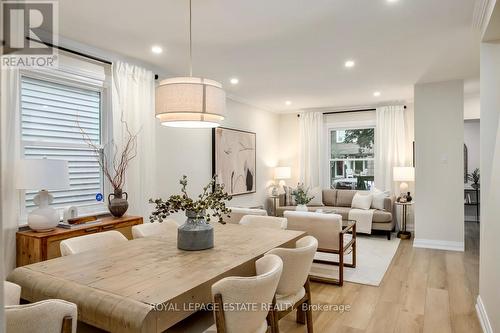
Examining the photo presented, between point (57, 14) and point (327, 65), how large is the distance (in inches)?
120

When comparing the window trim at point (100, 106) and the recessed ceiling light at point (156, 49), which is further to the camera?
the recessed ceiling light at point (156, 49)

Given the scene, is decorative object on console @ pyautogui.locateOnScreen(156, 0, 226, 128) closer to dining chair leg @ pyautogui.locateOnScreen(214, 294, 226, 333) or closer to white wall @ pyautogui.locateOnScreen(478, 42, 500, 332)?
dining chair leg @ pyautogui.locateOnScreen(214, 294, 226, 333)

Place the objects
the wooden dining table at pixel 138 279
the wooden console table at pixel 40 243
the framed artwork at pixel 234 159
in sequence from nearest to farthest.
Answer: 1. the wooden dining table at pixel 138 279
2. the wooden console table at pixel 40 243
3. the framed artwork at pixel 234 159

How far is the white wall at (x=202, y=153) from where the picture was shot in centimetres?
471

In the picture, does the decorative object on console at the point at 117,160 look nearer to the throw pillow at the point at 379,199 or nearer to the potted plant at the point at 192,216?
the potted plant at the point at 192,216

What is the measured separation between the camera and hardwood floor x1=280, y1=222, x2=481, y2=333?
2734 millimetres

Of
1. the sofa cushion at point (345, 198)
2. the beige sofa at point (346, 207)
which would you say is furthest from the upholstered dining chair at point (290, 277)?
the sofa cushion at point (345, 198)

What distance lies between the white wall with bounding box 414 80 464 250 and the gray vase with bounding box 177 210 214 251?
426 centimetres

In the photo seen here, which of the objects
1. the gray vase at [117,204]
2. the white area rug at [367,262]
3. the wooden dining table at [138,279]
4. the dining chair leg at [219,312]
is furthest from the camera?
the white area rug at [367,262]

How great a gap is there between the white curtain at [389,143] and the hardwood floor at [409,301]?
244cm

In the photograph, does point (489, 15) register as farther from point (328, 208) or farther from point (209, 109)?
point (328, 208)

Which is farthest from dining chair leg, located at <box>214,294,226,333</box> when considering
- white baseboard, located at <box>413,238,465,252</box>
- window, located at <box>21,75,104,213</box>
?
white baseboard, located at <box>413,238,465,252</box>

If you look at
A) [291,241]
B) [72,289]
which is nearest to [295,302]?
[291,241]

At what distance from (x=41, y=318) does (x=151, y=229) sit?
1.70 metres
